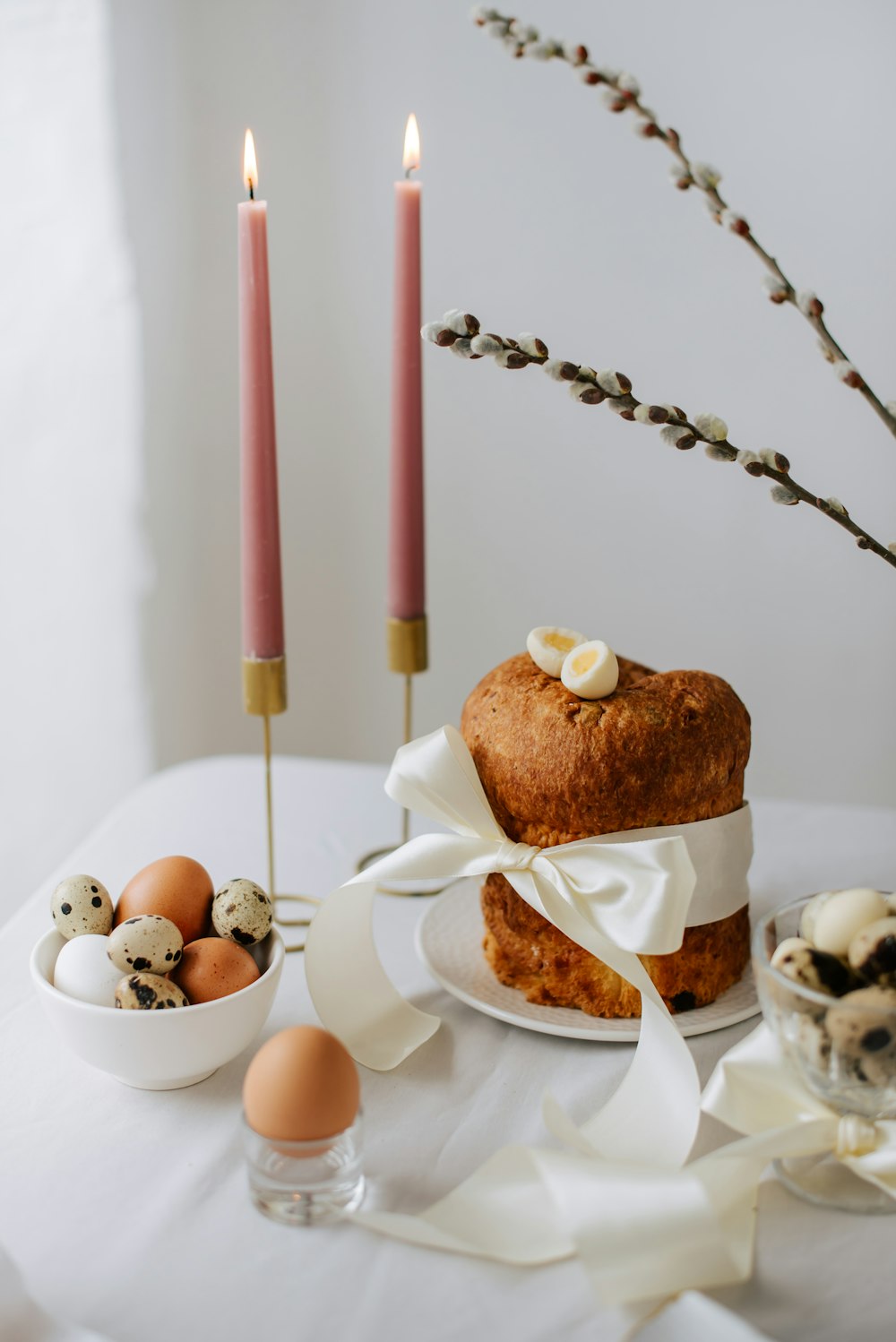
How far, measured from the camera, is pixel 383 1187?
0.72m

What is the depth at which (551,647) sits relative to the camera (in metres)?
0.92

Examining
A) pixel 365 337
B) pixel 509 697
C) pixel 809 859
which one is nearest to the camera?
pixel 509 697

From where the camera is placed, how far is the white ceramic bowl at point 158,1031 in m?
0.74

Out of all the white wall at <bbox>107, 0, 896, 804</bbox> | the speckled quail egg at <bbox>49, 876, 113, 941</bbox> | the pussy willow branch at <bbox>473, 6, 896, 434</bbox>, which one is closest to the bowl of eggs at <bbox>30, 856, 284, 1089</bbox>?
the speckled quail egg at <bbox>49, 876, 113, 941</bbox>

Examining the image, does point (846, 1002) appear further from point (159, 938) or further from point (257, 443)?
point (257, 443)

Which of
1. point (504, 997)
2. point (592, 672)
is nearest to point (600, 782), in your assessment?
point (592, 672)

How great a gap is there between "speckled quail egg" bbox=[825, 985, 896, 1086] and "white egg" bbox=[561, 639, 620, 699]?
272 mm

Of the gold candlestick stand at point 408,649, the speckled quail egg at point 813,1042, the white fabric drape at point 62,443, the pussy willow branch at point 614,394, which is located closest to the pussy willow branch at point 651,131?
the pussy willow branch at point 614,394

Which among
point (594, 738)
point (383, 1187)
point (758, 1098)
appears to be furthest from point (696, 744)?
point (383, 1187)

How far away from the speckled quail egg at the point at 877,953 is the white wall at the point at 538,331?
45.1 inches

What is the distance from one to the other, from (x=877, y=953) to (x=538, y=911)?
27 cm

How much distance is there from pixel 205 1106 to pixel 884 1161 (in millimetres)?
411

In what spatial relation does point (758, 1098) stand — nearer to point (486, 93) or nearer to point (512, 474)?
point (512, 474)

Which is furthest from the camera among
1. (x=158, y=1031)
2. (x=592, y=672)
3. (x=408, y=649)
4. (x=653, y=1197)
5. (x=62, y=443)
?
(x=62, y=443)
